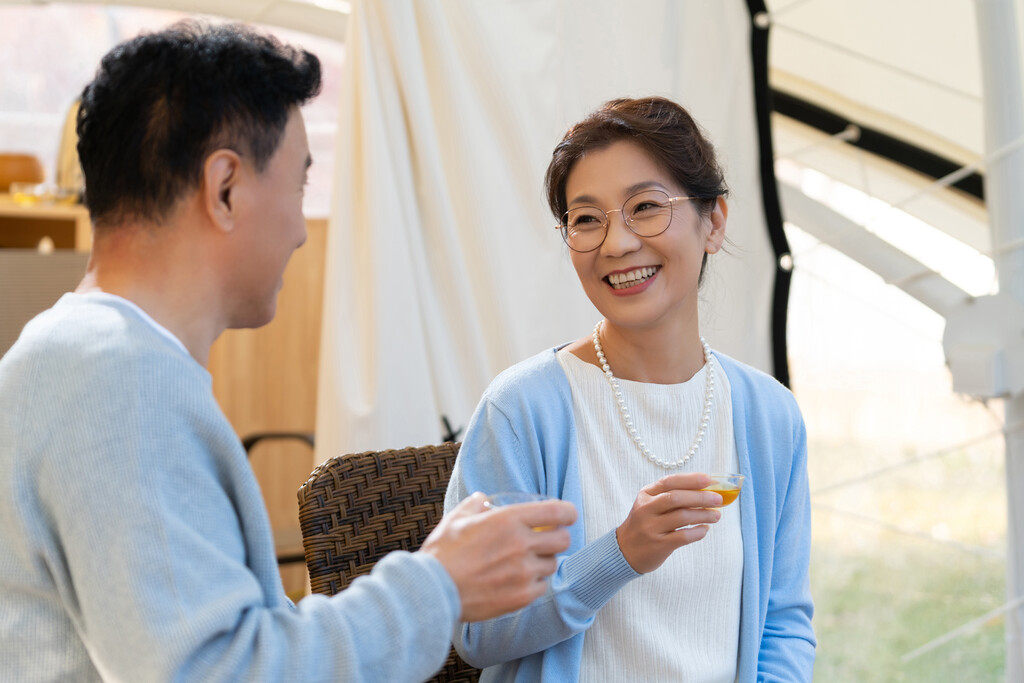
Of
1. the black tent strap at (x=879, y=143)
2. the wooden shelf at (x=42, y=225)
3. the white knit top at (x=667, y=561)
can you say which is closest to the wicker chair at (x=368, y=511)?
the white knit top at (x=667, y=561)

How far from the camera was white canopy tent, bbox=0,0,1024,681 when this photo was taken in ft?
7.32

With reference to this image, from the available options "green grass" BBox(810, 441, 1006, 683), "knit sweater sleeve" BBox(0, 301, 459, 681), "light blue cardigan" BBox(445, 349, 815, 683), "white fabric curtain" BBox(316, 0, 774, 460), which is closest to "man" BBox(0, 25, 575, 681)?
"knit sweater sleeve" BBox(0, 301, 459, 681)

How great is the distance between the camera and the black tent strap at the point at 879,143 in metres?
2.30

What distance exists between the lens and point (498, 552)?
0.92 meters

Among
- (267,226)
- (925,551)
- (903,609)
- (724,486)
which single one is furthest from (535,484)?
(903,609)

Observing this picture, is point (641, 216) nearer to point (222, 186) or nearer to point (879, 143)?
point (222, 186)

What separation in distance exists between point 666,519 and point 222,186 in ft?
2.16

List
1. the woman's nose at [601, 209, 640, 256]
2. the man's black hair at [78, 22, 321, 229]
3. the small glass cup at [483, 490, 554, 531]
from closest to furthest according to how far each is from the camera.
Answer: the man's black hair at [78, 22, 321, 229] → the small glass cup at [483, 490, 554, 531] → the woman's nose at [601, 209, 640, 256]

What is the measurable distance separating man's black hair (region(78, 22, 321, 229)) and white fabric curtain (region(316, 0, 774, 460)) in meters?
1.31

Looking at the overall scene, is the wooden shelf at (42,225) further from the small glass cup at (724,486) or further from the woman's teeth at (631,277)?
the small glass cup at (724,486)

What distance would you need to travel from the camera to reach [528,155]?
7.47 ft

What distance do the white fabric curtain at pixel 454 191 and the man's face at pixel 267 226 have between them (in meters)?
1.26

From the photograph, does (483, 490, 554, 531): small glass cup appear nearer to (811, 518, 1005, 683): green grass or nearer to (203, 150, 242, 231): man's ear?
(203, 150, 242, 231): man's ear

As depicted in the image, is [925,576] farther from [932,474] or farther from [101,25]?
[101,25]
